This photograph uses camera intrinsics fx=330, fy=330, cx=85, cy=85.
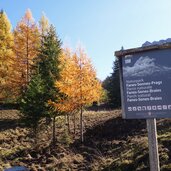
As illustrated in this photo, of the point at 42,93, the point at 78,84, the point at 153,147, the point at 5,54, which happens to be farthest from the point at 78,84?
the point at 153,147

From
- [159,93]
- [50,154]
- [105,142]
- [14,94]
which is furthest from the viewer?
[14,94]

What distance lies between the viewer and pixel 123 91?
902cm

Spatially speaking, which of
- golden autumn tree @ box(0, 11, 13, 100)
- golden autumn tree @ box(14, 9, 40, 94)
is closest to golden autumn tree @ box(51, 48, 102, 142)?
golden autumn tree @ box(14, 9, 40, 94)

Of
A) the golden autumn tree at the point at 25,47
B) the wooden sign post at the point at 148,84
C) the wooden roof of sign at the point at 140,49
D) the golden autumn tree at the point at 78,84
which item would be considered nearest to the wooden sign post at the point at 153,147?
the wooden sign post at the point at 148,84

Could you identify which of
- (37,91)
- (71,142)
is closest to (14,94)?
(37,91)

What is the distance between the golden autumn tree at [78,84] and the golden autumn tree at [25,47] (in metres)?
10.4

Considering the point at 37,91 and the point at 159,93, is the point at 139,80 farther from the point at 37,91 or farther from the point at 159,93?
the point at 37,91

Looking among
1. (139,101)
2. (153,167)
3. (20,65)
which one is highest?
(20,65)

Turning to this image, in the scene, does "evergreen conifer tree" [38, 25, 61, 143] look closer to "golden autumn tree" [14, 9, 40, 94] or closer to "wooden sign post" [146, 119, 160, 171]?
"golden autumn tree" [14, 9, 40, 94]

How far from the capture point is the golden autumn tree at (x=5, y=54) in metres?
37.6

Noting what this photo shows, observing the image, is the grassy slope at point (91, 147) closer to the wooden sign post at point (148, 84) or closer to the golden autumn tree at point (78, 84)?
the golden autumn tree at point (78, 84)

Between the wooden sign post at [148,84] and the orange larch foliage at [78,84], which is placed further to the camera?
the orange larch foliage at [78,84]

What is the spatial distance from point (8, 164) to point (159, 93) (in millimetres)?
14933

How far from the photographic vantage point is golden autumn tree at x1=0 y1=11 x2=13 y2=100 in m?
37.6
